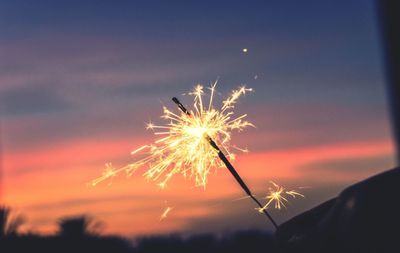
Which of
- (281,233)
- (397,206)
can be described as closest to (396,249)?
(397,206)

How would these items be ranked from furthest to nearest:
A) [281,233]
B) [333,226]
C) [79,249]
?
[79,249] → [281,233] → [333,226]

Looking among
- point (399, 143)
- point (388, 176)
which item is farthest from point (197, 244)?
point (388, 176)

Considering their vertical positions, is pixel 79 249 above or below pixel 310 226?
above

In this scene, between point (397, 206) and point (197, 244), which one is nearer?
point (397, 206)

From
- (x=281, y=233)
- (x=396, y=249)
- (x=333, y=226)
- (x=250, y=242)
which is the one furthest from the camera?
(x=250, y=242)

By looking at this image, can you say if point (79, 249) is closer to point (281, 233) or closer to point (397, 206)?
point (281, 233)

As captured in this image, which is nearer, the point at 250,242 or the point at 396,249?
the point at 396,249

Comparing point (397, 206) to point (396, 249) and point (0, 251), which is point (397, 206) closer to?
point (396, 249)

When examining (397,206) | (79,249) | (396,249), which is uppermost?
(79,249)

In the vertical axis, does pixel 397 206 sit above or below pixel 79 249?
below
